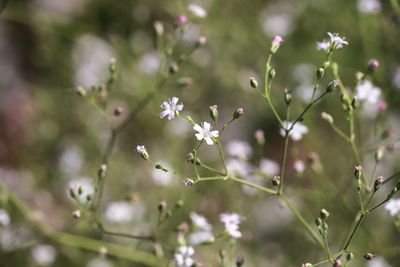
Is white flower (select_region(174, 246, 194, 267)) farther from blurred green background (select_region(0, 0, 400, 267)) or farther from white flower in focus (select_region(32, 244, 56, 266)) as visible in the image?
white flower in focus (select_region(32, 244, 56, 266))

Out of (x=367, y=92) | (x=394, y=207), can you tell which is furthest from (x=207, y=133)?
(x=367, y=92)

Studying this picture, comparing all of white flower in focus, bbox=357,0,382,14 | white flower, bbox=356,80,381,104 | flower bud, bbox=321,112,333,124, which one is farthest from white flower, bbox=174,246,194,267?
white flower in focus, bbox=357,0,382,14

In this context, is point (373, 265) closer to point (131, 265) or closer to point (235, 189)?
point (235, 189)

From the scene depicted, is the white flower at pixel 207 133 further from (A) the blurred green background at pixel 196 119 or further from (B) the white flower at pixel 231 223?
(A) the blurred green background at pixel 196 119

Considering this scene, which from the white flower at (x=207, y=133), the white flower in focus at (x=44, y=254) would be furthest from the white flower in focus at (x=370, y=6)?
the white flower in focus at (x=44, y=254)

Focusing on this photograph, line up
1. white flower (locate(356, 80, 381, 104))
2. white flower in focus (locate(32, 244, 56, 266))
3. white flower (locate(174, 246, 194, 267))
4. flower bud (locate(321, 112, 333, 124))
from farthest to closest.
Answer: white flower in focus (locate(32, 244, 56, 266)) → white flower (locate(356, 80, 381, 104)) → flower bud (locate(321, 112, 333, 124)) → white flower (locate(174, 246, 194, 267))

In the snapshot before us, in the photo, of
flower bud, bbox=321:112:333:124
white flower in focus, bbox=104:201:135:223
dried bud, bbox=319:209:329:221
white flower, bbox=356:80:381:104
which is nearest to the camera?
dried bud, bbox=319:209:329:221
